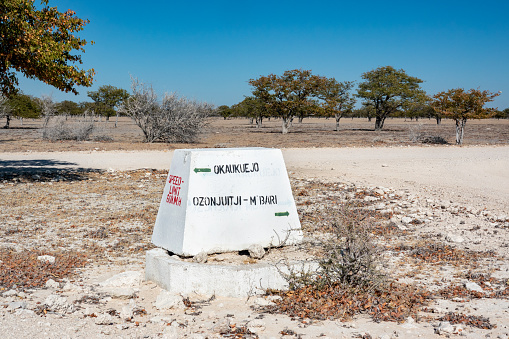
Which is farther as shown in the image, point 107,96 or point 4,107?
point 107,96

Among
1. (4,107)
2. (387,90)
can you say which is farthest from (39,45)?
(387,90)

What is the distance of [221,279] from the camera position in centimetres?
505

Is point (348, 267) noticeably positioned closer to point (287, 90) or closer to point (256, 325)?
point (256, 325)

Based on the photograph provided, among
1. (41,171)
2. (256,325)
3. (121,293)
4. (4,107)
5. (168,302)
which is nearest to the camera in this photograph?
(256,325)

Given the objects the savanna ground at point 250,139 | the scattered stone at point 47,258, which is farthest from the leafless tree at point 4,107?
the scattered stone at point 47,258

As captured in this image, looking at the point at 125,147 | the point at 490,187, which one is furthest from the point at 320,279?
the point at 125,147

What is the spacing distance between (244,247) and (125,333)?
6.27 ft

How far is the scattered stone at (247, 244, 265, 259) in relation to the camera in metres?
5.54

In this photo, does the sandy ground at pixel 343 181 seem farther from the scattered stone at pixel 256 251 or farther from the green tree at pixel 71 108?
the green tree at pixel 71 108

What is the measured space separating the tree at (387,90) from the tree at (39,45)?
4518 cm

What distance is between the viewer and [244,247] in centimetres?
568

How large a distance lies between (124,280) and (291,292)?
176cm

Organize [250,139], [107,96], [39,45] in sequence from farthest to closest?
[107,96], [250,139], [39,45]

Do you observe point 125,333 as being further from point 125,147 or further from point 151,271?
point 125,147
